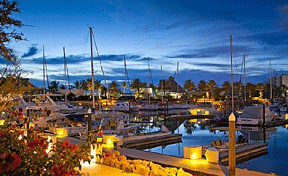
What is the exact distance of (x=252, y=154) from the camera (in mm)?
14344

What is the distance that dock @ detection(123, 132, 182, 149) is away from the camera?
1672 cm

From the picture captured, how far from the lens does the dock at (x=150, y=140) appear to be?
1672cm

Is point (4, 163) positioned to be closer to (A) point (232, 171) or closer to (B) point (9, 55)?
(B) point (9, 55)

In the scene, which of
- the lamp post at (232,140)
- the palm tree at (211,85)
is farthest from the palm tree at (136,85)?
the lamp post at (232,140)

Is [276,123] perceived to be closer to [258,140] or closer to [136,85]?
[258,140]

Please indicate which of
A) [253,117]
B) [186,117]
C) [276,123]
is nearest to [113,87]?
[186,117]

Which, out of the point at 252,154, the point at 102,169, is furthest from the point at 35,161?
the point at 252,154

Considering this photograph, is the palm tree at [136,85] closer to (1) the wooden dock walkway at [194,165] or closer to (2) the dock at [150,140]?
(2) the dock at [150,140]

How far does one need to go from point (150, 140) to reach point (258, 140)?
774 cm

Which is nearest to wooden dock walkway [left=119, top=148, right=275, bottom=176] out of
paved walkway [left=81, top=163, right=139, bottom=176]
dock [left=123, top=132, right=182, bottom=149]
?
paved walkway [left=81, top=163, right=139, bottom=176]

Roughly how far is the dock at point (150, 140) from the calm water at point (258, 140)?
0.49 m

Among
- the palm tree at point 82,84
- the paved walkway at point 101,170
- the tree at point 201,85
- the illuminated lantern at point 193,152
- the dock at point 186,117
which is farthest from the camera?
the tree at point 201,85

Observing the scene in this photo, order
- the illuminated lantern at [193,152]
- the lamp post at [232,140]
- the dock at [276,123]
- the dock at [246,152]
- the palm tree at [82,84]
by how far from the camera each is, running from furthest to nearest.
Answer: the palm tree at [82,84] < the dock at [276,123] < the dock at [246,152] < the illuminated lantern at [193,152] < the lamp post at [232,140]

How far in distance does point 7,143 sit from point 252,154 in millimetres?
12726
